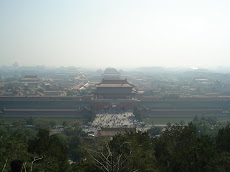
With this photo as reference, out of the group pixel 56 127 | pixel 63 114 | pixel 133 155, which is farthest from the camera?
pixel 63 114

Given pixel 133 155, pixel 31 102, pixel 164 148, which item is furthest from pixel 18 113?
pixel 133 155

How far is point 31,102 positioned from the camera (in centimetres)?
3250

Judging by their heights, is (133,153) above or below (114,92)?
→ above

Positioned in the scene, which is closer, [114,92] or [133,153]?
[133,153]

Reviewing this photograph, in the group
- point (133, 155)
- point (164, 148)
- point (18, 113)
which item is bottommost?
point (18, 113)

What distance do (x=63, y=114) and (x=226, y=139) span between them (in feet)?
70.0

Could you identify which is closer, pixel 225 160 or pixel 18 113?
pixel 225 160

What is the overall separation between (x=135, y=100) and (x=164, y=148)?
22.1 m

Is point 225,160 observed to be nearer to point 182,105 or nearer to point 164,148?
point 164,148

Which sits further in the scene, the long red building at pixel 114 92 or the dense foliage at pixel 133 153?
the long red building at pixel 114 92

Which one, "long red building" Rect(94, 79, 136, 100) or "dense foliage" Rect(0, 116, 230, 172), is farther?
"long red building" Rect(94, 79, 136, 100)

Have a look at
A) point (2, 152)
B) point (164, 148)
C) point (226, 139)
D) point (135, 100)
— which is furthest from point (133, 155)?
point (135, 100)

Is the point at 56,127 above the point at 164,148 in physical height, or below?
below

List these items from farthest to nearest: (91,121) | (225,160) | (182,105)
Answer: (182,105), (91,121), (225,160)
